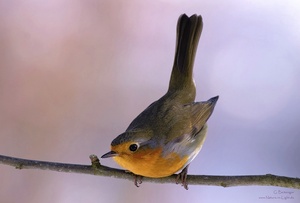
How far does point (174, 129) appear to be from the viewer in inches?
→ 112

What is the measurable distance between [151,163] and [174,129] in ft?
1.19

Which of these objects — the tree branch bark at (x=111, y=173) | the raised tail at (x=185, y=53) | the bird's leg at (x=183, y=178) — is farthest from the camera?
the raised tail at (x=185, y=53)

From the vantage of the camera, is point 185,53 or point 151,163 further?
point 185,53

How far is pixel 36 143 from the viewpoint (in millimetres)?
3602

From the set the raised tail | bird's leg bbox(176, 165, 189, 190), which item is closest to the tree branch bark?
bird's leg bbox(176, 165, 189, 190)

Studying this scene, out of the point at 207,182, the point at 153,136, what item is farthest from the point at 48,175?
the point at 207,182

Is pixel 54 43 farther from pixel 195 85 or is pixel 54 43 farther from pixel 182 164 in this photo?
pixel 182 164

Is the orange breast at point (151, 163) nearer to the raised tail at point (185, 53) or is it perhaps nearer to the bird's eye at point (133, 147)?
the bird's eye at point (133, 147)

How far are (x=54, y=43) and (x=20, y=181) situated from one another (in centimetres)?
106

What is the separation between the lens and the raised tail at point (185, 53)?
3.28 meters

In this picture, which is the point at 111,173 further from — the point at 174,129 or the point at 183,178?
the point at 174,129

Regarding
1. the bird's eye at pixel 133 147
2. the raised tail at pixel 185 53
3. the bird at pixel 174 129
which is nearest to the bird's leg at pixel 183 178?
the bird at pixel 174 129

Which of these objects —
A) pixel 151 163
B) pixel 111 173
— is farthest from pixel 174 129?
pixel 111 173

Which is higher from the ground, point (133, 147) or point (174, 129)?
point (174, 129)
